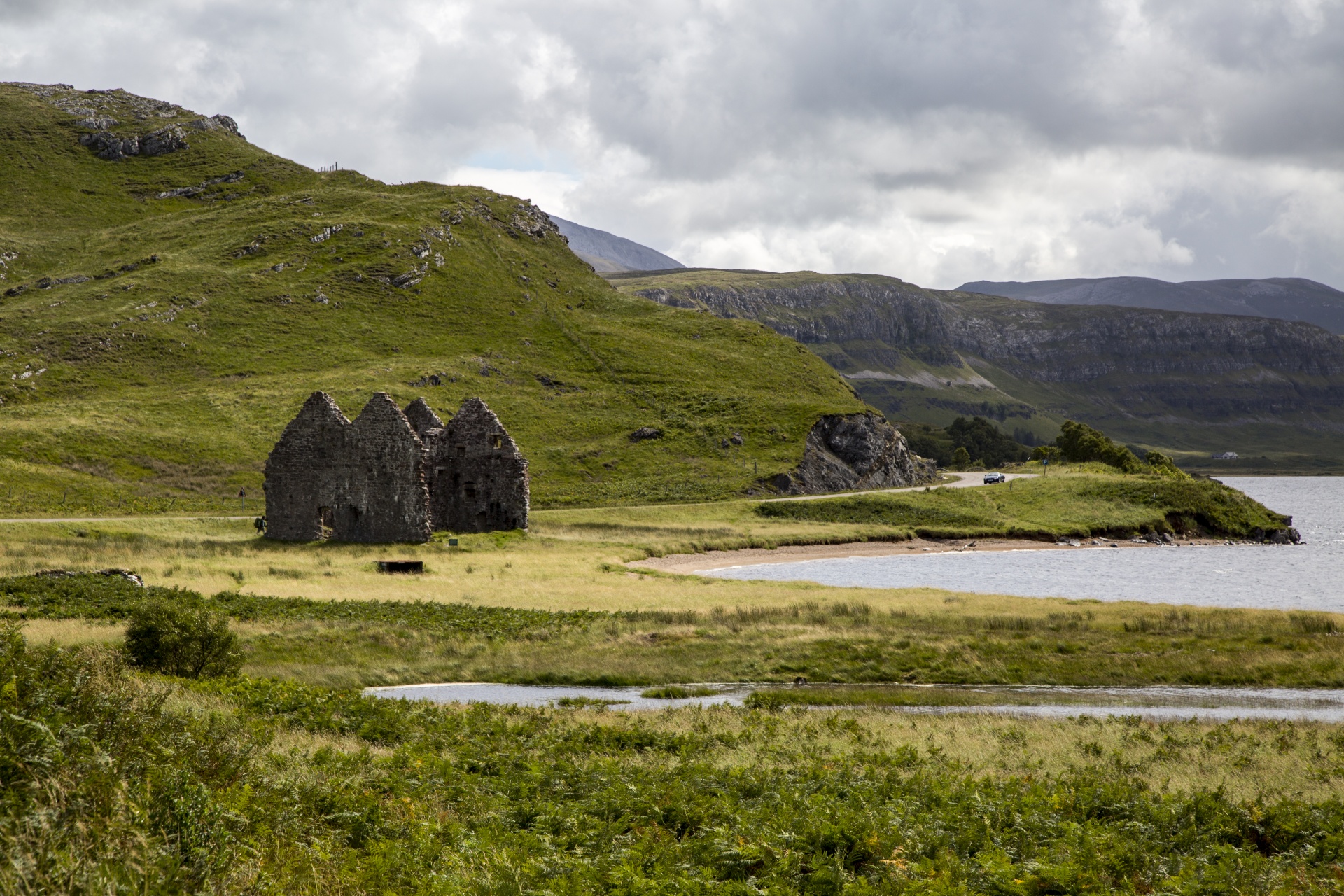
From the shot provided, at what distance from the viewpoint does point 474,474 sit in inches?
2625

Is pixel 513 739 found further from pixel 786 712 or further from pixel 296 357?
pixel 296 357

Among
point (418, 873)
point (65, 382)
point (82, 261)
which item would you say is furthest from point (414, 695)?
point (82, 261)

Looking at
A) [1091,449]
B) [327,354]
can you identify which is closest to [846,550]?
[1091,449]

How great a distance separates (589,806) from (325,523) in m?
52.4

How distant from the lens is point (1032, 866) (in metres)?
9.43

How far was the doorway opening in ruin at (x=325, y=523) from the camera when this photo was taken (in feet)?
193

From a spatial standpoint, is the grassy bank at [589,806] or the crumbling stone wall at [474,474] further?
the crumbling stone wall at [474,474]

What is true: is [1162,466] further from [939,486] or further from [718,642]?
[718,642]

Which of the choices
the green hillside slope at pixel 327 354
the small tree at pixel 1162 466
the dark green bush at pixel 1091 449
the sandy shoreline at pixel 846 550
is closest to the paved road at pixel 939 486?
the green hillside slope at pixel 327 354

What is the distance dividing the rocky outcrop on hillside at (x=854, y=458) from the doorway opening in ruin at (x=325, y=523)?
204ft

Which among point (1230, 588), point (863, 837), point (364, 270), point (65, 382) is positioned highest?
point (364, 270)

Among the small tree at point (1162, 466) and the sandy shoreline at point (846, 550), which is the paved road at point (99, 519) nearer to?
the sandy shoreline at point (846, 550)

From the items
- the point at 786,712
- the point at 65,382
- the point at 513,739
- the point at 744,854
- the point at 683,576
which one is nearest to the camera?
the point at 744,854

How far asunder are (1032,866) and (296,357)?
443 ft
